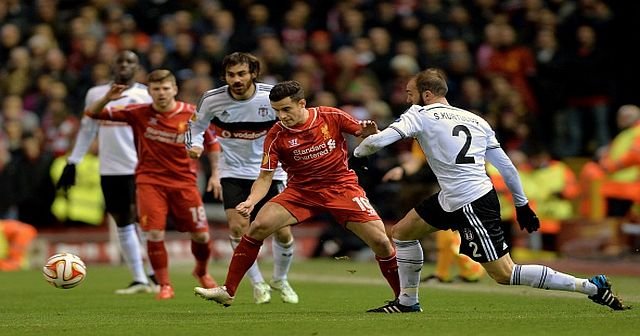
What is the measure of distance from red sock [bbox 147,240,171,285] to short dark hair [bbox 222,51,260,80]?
2.07m

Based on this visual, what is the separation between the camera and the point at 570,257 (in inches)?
752

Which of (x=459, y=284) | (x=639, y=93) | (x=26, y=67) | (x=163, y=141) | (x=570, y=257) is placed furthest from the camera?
(x=26, y=67)

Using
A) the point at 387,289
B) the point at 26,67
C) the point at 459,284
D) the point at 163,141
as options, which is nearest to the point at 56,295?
the point at 163,141

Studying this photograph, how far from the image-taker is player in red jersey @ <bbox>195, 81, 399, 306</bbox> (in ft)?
35.7

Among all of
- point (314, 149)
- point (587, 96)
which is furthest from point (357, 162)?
point (587, 96)

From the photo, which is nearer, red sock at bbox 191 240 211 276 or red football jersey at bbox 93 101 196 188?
red football jersey at bbox 93 101 196 188

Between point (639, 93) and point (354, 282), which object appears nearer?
point (354, 282)

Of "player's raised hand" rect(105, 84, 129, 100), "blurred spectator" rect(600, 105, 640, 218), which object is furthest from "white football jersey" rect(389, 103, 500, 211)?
"blurred spectator" rect(600, 105, 640, 218)

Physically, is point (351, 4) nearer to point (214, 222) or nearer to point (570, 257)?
point (214, 222)

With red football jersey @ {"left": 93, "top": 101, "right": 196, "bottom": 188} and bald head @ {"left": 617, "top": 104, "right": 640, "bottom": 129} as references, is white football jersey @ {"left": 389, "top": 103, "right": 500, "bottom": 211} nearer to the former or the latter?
red football jersey @ {"left": 93, "top": 101, "right": 196, "bottom": 188}

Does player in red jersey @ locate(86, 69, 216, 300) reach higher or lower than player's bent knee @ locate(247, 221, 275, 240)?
higher

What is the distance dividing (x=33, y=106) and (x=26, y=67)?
2.50 feet

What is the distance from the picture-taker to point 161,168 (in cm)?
1345

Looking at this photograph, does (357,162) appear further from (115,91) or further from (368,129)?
(115,91)
